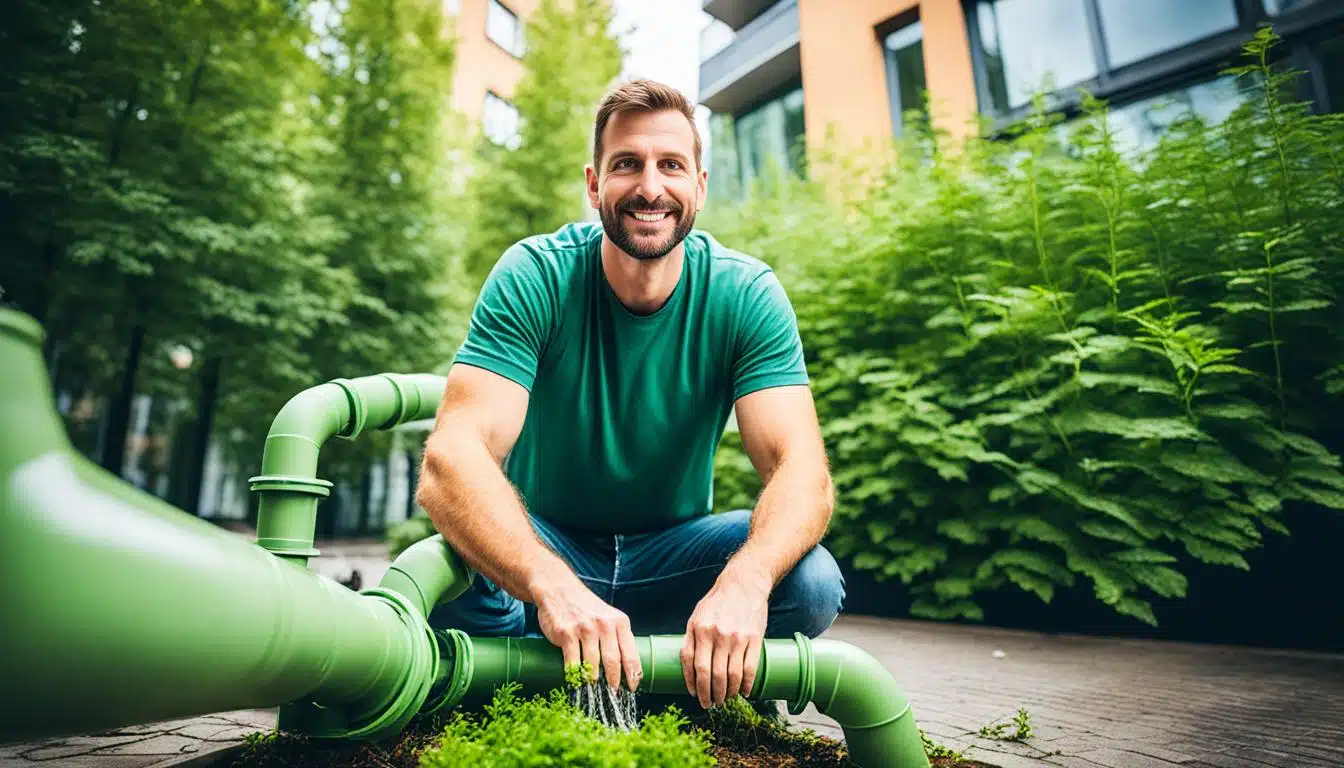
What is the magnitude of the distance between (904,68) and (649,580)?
10390 mm

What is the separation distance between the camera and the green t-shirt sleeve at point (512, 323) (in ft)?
6.50

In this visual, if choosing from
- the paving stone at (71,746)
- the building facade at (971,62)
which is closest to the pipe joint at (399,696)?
the paving stone at (71,746)

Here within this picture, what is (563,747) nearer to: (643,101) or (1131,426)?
(643,101)

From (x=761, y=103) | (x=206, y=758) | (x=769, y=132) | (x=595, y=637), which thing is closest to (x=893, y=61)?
(x=769, y=132)

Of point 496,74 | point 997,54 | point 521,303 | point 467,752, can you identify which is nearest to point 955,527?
point 521,303

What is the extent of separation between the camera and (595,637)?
1.45 meters

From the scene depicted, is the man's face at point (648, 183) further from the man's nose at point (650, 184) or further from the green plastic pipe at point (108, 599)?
the green plastic pipe at point (108, 599)

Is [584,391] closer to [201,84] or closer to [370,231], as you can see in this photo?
[201,84]

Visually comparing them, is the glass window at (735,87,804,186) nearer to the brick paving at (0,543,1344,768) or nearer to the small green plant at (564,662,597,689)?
the brick paving at (0,543,1344,768)

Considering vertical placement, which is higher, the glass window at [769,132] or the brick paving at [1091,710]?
the glass window at [769,132]

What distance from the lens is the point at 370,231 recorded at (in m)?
11.4

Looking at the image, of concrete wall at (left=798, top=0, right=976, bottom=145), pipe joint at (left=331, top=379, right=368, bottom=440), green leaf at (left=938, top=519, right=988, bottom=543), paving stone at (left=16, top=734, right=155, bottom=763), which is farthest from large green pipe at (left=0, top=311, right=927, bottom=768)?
concrete wall at (left=798, top=0, right=976, bottom=145)

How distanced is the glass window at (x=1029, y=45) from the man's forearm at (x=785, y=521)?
8.12 meters

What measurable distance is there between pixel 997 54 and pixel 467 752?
10.6 meters
